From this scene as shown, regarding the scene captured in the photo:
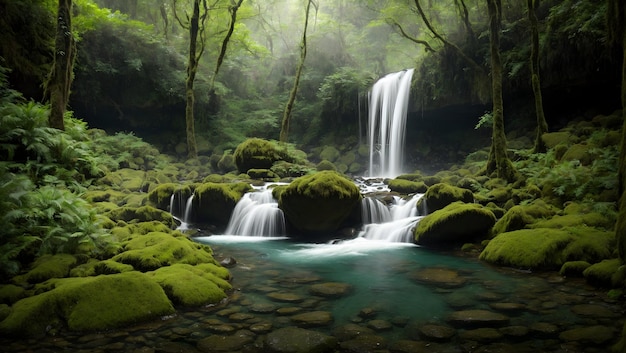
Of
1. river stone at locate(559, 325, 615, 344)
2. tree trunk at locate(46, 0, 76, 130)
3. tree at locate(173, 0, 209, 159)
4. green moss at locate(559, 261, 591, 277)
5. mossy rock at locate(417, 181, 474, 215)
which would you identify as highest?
tree at locate(173, 0, 209, 159)

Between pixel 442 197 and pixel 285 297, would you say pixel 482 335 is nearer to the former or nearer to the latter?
pixel 285 297

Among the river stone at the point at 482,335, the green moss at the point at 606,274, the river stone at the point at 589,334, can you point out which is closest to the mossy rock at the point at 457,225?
the green moss at the point at 606,274

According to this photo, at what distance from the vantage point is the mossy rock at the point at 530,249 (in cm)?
670

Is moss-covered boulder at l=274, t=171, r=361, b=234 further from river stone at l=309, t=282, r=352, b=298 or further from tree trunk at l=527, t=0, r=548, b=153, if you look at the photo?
tree trunk at l=527, t=0, r=548, b=153

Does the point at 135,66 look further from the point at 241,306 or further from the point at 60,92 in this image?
the point at 241,306

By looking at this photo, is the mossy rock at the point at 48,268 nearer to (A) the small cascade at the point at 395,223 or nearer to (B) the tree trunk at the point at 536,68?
(A) the small cascade at the point at 395,223

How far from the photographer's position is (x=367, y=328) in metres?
4.48

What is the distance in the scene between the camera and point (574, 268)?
6172 mm

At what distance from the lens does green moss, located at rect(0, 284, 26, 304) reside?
181 inches

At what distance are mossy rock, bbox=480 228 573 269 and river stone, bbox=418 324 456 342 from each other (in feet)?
10.8

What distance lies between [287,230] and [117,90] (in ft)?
51.1

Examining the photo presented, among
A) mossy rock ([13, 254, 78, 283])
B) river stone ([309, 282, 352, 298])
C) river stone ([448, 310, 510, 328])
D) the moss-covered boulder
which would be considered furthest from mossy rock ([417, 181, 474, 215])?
mossy rock ([13, 254, 78, 283])

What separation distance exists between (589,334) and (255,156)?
14316 mm

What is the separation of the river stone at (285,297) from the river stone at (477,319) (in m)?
2.07
